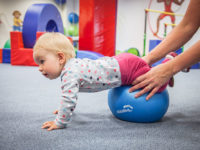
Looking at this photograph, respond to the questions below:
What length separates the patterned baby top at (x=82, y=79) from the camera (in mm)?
1049

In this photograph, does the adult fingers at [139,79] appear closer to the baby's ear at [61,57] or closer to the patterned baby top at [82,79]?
the patterned baby top at [82,79]

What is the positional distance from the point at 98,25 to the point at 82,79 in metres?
3.98

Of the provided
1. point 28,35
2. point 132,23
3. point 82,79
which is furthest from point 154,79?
point 132,23

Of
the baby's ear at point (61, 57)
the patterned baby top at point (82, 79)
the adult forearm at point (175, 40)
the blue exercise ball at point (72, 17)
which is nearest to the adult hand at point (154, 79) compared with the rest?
the patterned baby top at point (82, 79)

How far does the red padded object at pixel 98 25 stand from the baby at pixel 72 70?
11.1ft

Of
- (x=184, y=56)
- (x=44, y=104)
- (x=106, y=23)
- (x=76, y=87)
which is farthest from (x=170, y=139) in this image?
(x=106, y=23)

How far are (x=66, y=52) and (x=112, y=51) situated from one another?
4.63 m

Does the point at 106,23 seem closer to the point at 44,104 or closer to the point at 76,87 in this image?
the point at 44,104

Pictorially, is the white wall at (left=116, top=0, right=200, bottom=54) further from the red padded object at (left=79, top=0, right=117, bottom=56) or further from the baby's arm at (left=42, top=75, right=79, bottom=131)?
the baby's arm at (left=42, top=75, right=79, bottom=131)

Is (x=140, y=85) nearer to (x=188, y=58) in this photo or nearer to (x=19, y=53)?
(x=188, y=58)

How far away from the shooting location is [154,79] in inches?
43.9

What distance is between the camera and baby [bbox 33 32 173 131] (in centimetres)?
106

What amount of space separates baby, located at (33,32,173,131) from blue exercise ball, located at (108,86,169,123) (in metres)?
0.05

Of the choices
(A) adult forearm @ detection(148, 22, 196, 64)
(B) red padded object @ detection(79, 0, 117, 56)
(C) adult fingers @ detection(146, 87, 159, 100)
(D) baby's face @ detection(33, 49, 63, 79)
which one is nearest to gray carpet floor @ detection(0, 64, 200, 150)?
(C) adult fingers @ detection(146, 87, 159, 100)
